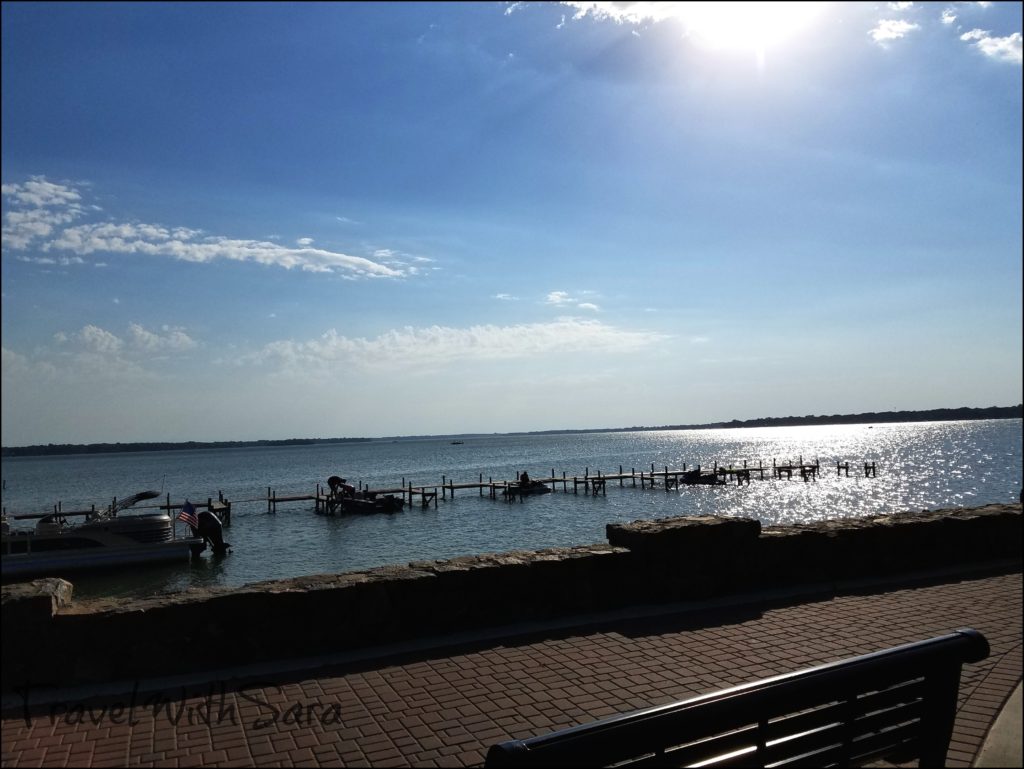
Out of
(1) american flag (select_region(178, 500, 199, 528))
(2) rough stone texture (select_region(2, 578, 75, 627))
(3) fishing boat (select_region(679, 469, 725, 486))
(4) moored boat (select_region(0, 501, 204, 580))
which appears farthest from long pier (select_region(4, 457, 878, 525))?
(2) rough stone texture (select_region(2, 578, 75, 627))

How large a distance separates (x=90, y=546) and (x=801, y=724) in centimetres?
3061

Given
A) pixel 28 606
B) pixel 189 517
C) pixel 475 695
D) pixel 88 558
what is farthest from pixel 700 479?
pixel 28 606

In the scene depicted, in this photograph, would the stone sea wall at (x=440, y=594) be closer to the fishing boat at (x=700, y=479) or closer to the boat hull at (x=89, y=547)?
the boat hull at (x=89, y=547)

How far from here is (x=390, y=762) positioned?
13.1 feet

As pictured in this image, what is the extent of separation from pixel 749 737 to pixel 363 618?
4.08m

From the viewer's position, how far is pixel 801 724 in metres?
2.75

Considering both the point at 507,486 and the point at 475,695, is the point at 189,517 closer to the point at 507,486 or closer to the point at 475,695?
the point at 507,486

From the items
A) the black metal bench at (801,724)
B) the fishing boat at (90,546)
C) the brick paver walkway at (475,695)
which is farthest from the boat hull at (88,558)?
the black metal bench at (801,724)

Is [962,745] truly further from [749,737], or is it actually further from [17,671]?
[17,671]

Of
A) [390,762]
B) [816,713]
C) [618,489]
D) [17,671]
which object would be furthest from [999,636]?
[618,489]

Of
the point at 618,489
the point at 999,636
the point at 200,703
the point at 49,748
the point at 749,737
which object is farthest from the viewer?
the point at 618,489

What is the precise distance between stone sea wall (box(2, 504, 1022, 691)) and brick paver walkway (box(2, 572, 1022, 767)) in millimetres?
447

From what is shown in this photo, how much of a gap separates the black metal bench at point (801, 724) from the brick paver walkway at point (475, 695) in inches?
44.7

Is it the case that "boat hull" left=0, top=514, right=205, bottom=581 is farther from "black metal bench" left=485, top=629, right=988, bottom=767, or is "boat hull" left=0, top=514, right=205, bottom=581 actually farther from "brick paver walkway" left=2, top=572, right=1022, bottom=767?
"black metal bench" left=485, top=629, right=988, bottom=767
